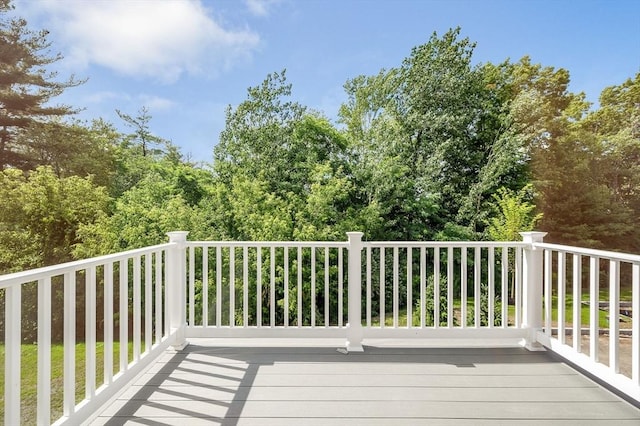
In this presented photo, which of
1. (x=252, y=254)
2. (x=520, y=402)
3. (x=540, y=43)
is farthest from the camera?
(x=540, y=43)

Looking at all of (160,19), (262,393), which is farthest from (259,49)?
(262,393)

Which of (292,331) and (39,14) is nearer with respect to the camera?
(292,331)

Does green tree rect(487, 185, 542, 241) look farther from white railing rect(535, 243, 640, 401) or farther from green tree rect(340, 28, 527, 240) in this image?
white railing rect(535, 243, 640, 401)

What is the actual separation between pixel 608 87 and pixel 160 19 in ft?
41.6

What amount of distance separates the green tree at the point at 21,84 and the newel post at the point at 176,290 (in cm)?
1105

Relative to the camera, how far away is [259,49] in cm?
1140

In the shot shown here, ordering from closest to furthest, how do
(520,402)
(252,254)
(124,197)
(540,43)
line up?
(520,402), (252,254), (540,43), (124,197)

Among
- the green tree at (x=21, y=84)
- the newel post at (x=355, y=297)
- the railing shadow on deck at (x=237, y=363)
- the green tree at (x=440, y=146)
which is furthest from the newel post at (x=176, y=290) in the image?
the green tree at (x=21, y=84)

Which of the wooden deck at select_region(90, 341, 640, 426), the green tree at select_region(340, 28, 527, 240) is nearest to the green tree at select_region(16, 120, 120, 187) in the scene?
the green tree at select_region(340, 28, 527, 240)

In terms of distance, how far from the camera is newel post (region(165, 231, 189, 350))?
320cm

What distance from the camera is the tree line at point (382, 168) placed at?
31.8 ft

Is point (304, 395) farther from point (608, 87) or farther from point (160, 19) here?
point (608, 87)

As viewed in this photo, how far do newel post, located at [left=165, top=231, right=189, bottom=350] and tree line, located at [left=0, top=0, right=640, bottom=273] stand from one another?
18.8ft

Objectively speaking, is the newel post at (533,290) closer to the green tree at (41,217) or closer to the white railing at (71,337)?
the white railing at (71,337)
